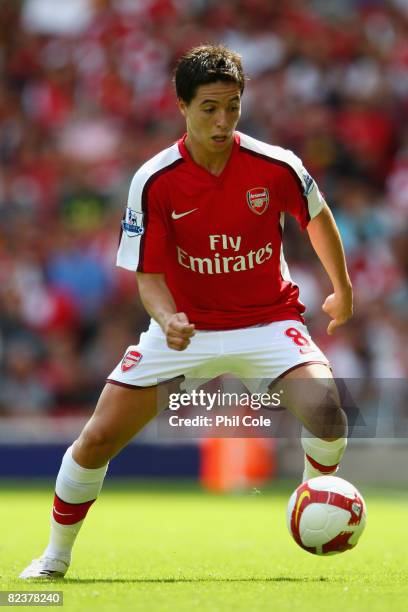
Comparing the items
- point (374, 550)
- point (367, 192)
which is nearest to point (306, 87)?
point (367, 192)

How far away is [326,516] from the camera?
5020mm

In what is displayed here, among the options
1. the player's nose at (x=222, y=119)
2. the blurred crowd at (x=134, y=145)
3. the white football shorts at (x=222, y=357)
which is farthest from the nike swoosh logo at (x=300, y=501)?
the blurred crowd at (x=134, y=145)

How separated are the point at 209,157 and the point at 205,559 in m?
2.34

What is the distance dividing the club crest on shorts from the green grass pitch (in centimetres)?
84

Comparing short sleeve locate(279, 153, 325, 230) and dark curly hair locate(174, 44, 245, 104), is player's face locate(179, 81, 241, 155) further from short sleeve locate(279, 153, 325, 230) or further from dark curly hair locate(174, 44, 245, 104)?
short sleeve locate(279, 153, 325, 230)

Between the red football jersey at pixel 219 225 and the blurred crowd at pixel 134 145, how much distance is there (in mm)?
6874

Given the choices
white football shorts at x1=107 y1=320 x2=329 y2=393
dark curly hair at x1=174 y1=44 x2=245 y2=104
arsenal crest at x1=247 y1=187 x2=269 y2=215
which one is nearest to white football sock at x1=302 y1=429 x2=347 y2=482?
white football shorts at x1=107 y1=320 x2=329 y2=393

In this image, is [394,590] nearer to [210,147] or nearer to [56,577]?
[56,577]

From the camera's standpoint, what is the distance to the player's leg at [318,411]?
5.25 m

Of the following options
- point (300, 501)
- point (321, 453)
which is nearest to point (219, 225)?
point (321, 453)

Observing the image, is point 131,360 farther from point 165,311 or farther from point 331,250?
point 331,250

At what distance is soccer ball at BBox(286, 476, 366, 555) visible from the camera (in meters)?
5.02

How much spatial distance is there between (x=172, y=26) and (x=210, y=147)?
10298 millimetres

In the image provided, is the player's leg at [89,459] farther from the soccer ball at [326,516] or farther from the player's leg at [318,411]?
the soccer ball at [326,516]
